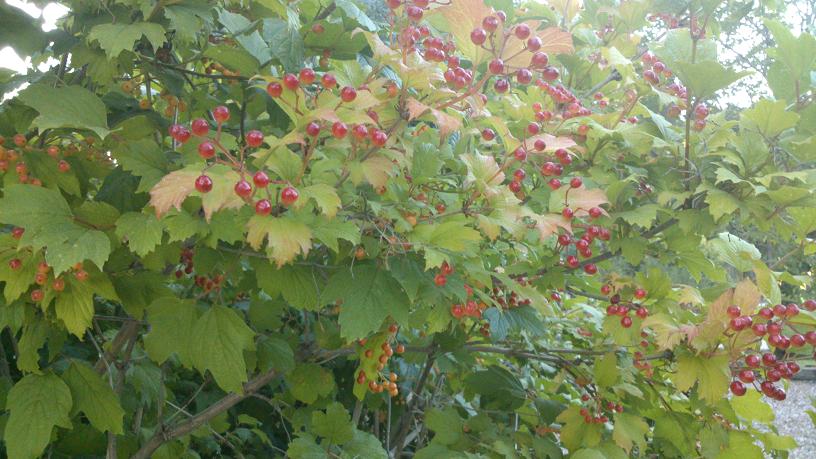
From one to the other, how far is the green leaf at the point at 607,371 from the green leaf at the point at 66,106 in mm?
1515

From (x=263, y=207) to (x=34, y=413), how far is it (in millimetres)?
1012

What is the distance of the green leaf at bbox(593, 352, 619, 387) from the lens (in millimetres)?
2010

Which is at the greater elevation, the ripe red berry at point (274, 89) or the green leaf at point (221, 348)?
the ripe red berry at point (274, 89)

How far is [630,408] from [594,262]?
55cm

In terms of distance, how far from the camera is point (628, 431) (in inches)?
79.0

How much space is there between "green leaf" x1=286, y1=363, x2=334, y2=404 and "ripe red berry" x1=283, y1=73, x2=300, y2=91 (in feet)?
4.06

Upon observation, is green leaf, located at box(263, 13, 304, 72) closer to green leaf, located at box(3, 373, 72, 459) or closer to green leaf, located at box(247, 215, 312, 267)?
green leaf, located at box(247, 215, 312, 267)

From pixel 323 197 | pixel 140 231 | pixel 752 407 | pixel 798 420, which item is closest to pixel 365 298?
pixel 323 197

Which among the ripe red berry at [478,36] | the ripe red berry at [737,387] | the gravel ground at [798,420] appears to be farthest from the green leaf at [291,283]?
the gravel ground at [798,420]

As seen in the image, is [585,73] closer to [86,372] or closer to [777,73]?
[777,73]

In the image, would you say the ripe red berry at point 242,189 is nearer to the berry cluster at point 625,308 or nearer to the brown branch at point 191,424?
the brown branch at point 191,424

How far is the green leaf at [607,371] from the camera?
2.01 m

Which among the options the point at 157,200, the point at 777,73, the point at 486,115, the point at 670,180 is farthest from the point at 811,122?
the point at 157,200

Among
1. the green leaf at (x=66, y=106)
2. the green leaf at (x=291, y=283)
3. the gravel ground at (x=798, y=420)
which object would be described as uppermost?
the green leaf at (x=66, y=106)
